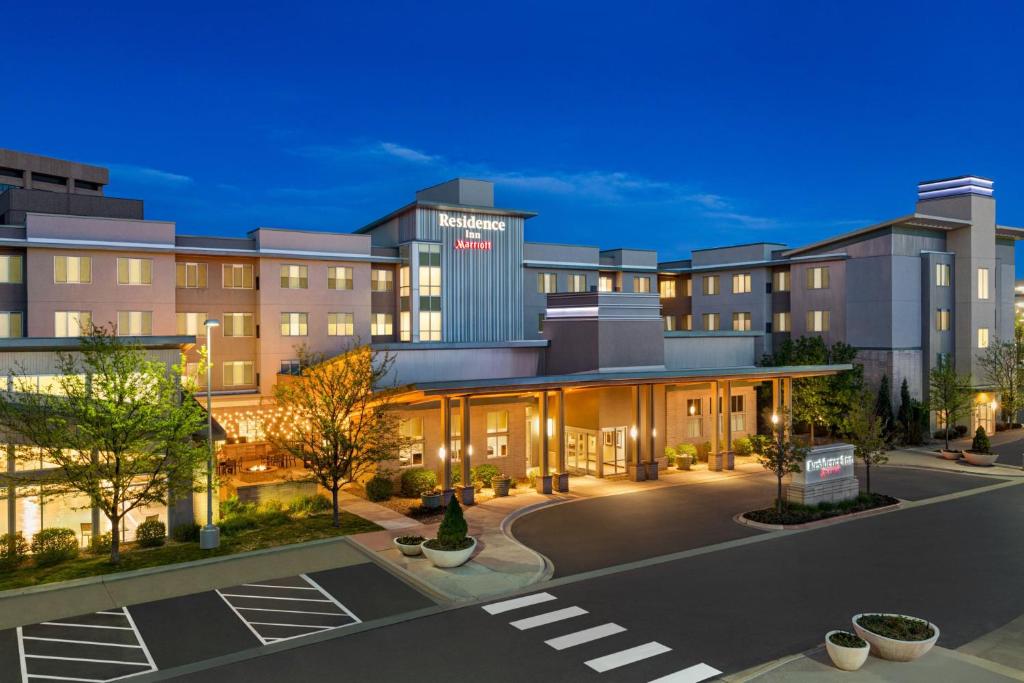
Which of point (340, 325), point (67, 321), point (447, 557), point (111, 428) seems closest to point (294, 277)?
point (340, 325)

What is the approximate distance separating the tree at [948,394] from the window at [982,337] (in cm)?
411

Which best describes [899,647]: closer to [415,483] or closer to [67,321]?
[415,483]

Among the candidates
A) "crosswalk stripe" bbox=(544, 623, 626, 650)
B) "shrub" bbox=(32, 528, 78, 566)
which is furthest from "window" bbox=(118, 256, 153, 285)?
"crosswalk stripe" bbox=(544, 623, 626, 650)

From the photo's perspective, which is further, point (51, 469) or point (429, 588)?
point (51, 469)

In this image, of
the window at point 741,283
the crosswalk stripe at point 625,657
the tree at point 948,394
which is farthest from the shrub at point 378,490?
the window at point 741,283

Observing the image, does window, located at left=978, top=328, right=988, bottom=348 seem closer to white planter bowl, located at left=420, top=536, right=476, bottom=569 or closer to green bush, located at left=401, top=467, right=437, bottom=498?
green bush, located at left=401, top=467, right=437, bottom=498

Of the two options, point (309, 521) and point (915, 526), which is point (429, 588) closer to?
point (309, 521)

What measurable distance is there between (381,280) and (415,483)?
22.2 metres

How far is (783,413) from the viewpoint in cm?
3975

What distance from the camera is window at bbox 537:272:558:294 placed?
2360 inches

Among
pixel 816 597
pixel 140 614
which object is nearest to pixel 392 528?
pixel 140 614

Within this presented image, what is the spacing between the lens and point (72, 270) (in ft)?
135

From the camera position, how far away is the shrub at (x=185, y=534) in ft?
82.6

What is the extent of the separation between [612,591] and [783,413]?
76.8 ft
